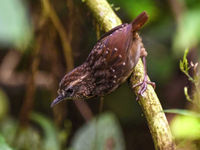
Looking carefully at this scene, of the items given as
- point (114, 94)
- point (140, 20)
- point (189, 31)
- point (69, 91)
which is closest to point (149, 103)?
point (140, 20)

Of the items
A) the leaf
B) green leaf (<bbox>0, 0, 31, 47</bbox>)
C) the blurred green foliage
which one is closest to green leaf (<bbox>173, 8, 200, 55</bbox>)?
the blurred green foliage

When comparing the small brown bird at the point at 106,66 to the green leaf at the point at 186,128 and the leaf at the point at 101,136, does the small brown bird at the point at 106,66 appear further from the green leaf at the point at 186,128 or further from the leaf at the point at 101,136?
the green leaf at the point at 186,128

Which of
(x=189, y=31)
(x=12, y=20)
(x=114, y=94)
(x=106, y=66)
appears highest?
(x=12, y=20)

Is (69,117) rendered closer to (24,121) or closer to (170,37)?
(24,121)

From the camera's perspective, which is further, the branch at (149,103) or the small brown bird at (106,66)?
the small brown bird at (106,66)

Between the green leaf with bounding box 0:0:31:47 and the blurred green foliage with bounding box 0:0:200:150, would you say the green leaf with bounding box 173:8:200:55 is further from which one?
the green leaf with bounding box 0:0:31:47

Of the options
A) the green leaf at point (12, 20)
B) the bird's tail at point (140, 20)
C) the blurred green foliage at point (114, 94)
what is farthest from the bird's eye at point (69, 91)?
the green leaf at point (12, 20)

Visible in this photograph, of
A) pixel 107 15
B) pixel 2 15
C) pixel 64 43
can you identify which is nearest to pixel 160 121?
pixel 107 15

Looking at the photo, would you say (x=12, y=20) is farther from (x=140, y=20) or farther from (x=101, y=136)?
(x=101, y=136)
